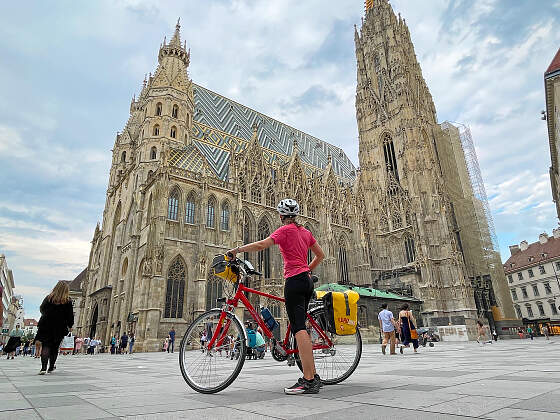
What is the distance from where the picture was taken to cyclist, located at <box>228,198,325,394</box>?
3224mm

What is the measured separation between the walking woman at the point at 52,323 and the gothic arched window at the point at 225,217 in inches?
784

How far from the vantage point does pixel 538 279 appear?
46.2 meters

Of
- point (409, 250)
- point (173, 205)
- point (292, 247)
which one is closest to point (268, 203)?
point (173, 205)

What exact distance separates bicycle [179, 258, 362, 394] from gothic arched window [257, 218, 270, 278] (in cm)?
2381

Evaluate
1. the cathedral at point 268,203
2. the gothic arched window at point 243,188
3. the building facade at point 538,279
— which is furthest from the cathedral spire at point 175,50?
the building facade at point 538,279

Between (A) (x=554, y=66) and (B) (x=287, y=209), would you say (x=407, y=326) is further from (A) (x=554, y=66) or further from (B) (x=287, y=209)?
(A) (x=554, y=66)

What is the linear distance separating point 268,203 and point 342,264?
424 inches

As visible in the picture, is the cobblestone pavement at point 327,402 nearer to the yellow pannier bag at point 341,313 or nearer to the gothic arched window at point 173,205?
the yellow pannier bag at point 341,313

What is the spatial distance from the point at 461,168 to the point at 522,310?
23948mm

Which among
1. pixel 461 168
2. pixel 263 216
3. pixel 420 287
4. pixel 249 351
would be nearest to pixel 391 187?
pixel 461 168

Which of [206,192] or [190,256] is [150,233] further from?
[206,192]

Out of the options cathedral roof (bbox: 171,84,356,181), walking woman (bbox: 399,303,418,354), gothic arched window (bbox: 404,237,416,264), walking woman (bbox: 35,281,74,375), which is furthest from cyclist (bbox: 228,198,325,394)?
gothic arched window (bbox: 404,237,416,264)

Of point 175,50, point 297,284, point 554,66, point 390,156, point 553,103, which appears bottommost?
point 297,284

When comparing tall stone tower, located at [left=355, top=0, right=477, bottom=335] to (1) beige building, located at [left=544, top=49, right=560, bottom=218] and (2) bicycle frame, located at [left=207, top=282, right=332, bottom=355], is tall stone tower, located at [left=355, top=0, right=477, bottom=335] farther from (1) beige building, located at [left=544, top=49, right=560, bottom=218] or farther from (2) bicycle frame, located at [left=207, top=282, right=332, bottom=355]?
(2) bicycle frame, located at [left=207, top=282, right=332, bottom=355]
